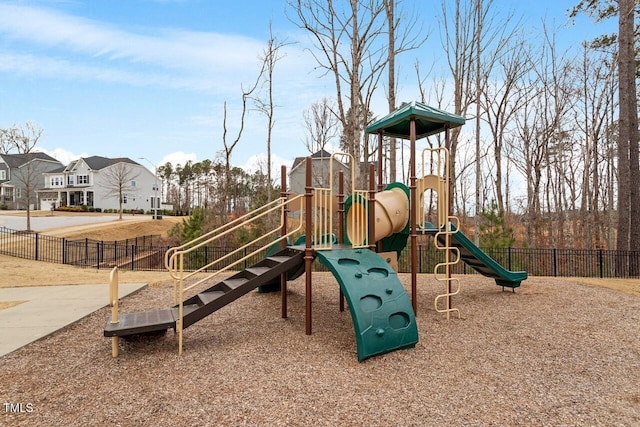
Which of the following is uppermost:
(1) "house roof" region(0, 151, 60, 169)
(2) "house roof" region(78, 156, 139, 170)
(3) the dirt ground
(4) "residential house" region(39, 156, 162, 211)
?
(1) "house roof" region(0, 151, 60, 169)

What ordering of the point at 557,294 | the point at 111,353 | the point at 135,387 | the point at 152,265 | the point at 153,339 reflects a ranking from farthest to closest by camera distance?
the point at 152,265, the point at 557,294, the point at 153,339, the point at 111,353, the point at 135,387

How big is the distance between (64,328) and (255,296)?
11.0 feet

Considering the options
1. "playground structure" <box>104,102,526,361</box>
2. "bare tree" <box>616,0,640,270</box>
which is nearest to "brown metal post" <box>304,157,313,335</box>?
"playground structure" <box>104,102,526,361</box>

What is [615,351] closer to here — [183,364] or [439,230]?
[439,230]

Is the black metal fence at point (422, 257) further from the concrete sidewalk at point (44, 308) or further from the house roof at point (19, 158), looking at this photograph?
the house roof at point (19, 158)

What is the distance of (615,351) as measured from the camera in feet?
14.6

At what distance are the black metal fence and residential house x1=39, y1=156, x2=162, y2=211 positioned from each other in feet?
68.2

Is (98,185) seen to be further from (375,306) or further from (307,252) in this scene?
(375,306)

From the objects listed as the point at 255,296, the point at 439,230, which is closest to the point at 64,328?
the point at 255,296

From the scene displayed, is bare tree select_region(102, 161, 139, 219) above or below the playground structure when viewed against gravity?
above

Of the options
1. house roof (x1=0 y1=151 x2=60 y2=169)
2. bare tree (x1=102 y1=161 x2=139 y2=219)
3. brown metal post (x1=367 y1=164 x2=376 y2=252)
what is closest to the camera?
brown metal post (x1=367 y1=164 x2=376 y2=252)

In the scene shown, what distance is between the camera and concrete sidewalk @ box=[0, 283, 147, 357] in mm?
4941

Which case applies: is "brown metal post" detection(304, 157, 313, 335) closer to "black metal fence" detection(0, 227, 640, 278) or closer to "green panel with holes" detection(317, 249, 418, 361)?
"green panel with holes" detection(317, 249, 418, 361)

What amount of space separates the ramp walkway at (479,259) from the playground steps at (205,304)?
280 centimetres
